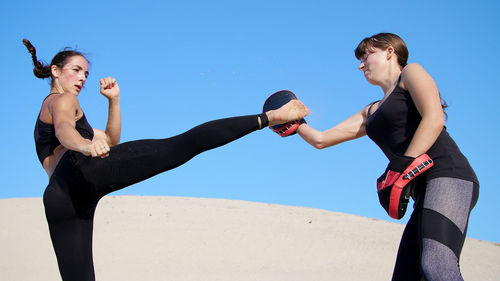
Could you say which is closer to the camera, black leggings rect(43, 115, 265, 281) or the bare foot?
black leggings rect(43, 115, 265, 281)

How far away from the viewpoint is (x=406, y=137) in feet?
10.9

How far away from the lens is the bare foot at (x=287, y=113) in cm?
343

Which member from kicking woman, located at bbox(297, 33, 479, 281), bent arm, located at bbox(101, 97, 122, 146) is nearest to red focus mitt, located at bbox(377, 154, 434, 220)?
kicking woman, located at bbox(297, 33, 479, 281)

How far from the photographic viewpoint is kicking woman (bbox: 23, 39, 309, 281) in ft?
10.2

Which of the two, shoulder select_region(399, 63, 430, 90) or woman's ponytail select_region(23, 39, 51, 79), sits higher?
woman's ponytail select_region(23, 39, 51, 79)

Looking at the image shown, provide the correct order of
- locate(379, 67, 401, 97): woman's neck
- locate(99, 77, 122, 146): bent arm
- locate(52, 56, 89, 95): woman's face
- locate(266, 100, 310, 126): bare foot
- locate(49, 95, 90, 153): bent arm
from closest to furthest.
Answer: locate(49, 95, 90, 153): bent arm < locate(266, 100, 310, 126): bare foot < locate(379, 67, 401, 97): woman's neck < locate(52, 56, 89, 95): woman's face < locate(99, 77, 122, 146): bent arm

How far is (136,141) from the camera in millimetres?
3264

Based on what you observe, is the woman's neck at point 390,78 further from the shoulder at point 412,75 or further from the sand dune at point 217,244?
the sand dune at point 217,244

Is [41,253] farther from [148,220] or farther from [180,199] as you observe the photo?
[180,199]

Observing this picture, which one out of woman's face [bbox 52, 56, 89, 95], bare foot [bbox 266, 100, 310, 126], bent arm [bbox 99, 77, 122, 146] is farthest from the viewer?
bent arm [bbox 99, 77, 122, 146]

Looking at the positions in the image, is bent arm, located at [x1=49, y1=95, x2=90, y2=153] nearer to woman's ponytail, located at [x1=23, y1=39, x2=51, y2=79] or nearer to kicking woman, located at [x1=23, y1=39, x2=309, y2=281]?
kicking woman, located at [x1=23, y1=39, x2=309, y2=281]

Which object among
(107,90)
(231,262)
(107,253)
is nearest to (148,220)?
(107,253)

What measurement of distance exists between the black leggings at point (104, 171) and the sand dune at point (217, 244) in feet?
28.3

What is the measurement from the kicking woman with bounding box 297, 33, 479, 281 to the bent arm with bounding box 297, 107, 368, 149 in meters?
0.67
